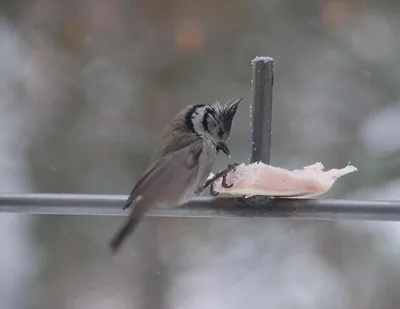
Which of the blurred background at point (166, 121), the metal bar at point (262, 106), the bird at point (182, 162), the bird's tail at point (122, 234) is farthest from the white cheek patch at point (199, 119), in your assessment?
the blurred background at point (166, 121)

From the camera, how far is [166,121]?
175 centimetres

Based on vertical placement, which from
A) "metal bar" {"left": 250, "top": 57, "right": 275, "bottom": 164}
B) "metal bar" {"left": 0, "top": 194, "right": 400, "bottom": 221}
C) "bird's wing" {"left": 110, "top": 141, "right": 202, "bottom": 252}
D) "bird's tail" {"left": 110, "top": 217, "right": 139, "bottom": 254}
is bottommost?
"bird's tail" {"left": 110, "top": 217, "right": 139, "bottom": 254}

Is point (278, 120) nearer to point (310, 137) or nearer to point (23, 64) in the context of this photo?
point (310, 137)

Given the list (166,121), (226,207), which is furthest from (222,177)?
(166,121)

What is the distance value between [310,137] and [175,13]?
0.55m

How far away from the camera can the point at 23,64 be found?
6.17ft

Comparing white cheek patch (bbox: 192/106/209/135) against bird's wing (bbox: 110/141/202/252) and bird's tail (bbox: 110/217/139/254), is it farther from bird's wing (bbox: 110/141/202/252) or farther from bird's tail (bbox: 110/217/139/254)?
bird's tail (bbox: 110/217/139/254)

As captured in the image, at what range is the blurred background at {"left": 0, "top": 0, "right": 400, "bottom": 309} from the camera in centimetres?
169

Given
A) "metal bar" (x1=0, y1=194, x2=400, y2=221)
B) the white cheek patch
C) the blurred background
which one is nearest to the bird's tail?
"metal bar" (x1=0, y1=194, x2=400, y2=221)

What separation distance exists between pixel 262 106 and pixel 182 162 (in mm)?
131

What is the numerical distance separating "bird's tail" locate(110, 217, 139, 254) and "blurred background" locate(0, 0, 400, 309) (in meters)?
1.02

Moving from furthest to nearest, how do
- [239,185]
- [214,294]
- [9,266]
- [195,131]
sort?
[9,266]
[214,294]
[195,131]
[239,185]

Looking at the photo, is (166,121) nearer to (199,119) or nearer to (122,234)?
(199,119)

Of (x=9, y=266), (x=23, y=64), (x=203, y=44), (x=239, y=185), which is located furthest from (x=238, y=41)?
(x=239, y=185)
